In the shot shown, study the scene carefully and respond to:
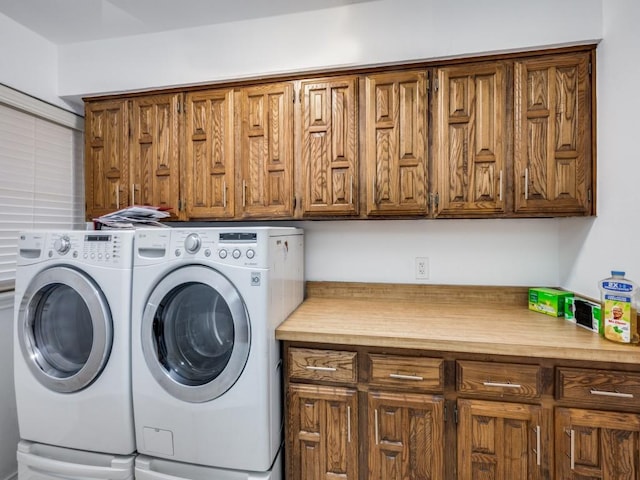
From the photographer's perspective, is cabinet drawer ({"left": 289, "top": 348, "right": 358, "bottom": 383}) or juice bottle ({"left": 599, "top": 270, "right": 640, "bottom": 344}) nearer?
juice bottle ({"left": 599, "top": 270, "right": 640, "bottom": 344})

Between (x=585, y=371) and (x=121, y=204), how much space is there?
8.15ft

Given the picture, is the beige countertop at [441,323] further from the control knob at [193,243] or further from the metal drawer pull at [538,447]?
the control knob at [193,243]

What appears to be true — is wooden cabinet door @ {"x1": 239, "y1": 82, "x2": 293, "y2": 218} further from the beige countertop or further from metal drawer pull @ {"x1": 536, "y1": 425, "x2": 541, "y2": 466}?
metal drawer pull @ {"x1": 536, "y1": 425, "x2": 541, "y2": 466}

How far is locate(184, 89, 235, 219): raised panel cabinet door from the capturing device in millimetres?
1907

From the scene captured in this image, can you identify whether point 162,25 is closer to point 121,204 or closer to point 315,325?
point 121,204

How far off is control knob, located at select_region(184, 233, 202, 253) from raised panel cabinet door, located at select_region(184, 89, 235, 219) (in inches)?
20.3

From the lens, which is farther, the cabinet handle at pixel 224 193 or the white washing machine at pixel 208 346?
the cabinet handle at pixel 224 193

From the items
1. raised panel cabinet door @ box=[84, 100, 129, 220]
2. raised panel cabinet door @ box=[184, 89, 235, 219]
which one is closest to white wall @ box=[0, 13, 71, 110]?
raised panel cabinet door @ box=[84, 100, 129, 220]

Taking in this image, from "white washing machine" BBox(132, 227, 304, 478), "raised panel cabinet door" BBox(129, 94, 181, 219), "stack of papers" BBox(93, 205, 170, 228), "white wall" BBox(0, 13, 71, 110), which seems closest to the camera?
"white washing machine" BBox(132, 227, 304, 478)

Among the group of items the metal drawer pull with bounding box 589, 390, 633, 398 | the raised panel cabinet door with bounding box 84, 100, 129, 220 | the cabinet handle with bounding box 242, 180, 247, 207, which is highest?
the raised panel cabinet door with bounding box 84, 100, 129, 220

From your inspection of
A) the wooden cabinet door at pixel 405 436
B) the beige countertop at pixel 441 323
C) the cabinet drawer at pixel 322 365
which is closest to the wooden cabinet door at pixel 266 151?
the beige countertop at pixel 441 323

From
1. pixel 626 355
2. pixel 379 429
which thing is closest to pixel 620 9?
pixel 626 355

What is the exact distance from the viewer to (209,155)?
6.34 ft

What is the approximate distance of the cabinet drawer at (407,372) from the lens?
4.48 ft
